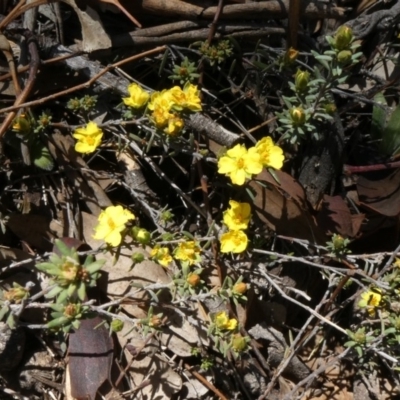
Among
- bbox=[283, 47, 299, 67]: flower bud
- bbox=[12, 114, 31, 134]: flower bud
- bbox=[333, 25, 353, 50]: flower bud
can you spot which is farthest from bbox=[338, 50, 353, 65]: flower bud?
bbox=[12, 114, 31, 134]: flower bud

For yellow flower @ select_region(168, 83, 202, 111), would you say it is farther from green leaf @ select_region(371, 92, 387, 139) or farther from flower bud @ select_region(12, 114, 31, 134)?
green leaf @ select_region(371, 92, 387, 139)

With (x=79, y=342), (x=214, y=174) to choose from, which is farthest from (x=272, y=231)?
(x=79, y=342)

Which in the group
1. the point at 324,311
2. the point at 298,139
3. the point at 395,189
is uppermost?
the point at 298,139

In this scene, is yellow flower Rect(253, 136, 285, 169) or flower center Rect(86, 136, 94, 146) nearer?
yellow flower Rect(253, 136, 285, 169)

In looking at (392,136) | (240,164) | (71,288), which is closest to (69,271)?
(71,288)

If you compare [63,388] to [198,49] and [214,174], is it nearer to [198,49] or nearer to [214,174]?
[214,174]

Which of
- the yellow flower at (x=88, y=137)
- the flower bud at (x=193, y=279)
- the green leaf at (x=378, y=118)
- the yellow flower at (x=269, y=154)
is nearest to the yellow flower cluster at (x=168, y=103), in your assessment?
the yellow flower at (x=88, y=137)

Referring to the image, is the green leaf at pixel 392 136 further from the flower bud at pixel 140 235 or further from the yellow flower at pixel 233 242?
the flower bud at pixel 140 235

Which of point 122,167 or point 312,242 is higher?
point 122,167
